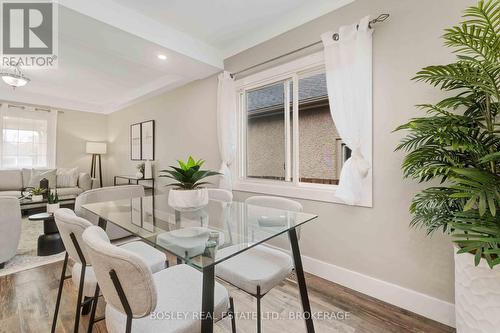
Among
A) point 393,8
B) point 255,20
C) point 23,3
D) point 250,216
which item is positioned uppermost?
point 255,20

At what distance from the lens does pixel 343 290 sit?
195 centimetres

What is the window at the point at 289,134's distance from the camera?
223 centimetres

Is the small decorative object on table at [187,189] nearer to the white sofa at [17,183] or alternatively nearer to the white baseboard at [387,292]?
the white baseboard at [387,292]

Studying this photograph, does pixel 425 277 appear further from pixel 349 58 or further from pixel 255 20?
pixel 255 20

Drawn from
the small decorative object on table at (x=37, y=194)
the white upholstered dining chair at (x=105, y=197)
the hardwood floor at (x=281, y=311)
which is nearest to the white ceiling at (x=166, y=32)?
the white upholstered dining chair at (x=105, y=197)

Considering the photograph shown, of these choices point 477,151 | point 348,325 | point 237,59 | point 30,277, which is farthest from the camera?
point 237,59

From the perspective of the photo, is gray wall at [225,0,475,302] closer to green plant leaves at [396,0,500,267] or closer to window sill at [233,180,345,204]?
window sill at [233,180,345,204]

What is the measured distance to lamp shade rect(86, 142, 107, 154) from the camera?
5.63 metres

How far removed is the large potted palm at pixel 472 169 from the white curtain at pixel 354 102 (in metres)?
0.50

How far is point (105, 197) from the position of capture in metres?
2.57

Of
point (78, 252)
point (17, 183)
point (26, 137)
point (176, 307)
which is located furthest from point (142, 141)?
point (176, 307)

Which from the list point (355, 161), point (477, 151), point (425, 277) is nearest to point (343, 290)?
point (425, 277)

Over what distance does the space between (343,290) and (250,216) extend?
1.15m

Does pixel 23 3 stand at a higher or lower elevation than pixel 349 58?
higher
